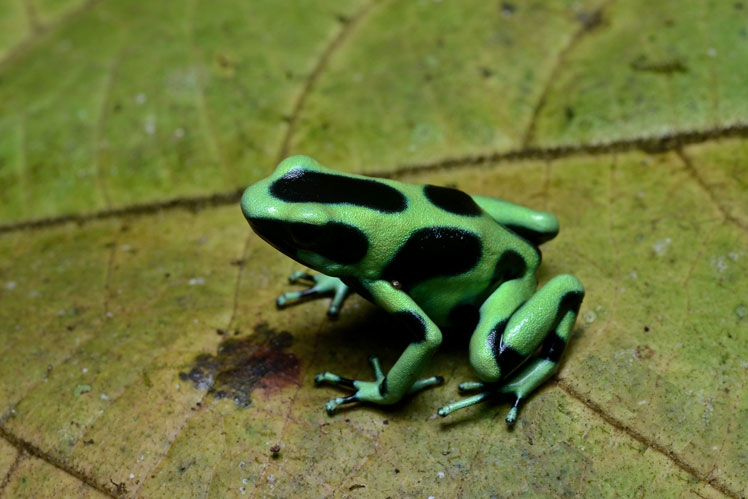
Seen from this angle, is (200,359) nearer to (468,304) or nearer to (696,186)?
(468,304)

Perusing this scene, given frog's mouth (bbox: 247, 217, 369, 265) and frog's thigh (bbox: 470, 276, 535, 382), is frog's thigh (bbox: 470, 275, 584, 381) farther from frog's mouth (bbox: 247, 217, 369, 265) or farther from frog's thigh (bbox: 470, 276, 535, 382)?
frog's mouth (bbox: 247, 217, 369, 265)

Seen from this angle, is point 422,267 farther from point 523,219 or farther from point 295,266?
point 295,266

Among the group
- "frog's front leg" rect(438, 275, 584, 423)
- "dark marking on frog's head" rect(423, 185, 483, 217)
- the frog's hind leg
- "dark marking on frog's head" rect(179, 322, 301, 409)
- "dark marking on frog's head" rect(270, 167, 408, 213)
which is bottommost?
"dark marking on frog's head" rect(179, 322, 301, 409)

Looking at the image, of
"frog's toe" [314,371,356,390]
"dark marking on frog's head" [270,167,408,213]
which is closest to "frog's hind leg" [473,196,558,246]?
"dark marking on frog's head" [270,167,408,213]

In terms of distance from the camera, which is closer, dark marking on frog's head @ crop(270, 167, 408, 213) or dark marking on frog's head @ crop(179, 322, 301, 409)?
dark marking on frog's head @ crop(270, 167, 408, 213)

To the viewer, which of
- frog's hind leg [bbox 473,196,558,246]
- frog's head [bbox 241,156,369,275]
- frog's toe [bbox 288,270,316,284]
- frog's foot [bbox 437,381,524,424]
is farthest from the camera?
frog's toe [bbox 288,270,316,284]
